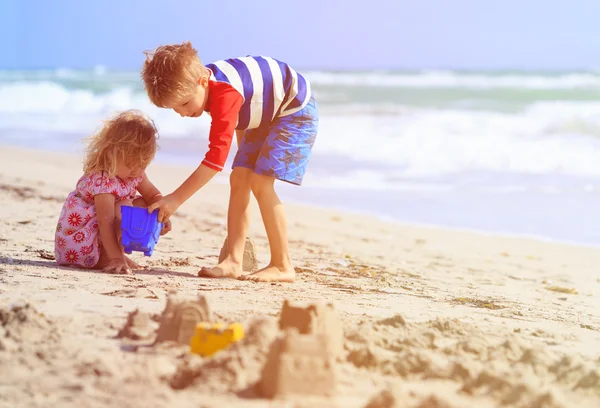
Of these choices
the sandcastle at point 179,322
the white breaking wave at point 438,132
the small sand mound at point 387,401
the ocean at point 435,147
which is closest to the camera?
the small sand mound at point 387,401

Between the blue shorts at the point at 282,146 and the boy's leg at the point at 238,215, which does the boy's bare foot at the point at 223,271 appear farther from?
the blue shorts at the point at 282,146

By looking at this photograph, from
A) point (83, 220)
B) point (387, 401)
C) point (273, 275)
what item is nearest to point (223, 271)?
point (273, 275)

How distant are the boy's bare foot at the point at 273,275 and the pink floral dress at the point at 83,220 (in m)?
0.74

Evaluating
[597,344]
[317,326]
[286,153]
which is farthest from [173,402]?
[286,153]

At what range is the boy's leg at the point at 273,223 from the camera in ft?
13.1

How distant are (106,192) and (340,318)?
1468 mm

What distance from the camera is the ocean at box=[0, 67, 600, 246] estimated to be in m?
7.20

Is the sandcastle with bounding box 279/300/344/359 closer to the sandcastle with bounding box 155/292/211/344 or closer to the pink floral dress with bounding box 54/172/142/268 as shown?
the sandcastle with bounding box 155/292/211/344

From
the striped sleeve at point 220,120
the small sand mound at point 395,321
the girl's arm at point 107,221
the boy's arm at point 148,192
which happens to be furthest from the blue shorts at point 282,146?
the small sand mound at point 395,321

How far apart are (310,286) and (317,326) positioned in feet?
4.75

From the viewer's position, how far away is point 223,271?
3.93 meters

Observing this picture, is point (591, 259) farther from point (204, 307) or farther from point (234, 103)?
point (204, 307)

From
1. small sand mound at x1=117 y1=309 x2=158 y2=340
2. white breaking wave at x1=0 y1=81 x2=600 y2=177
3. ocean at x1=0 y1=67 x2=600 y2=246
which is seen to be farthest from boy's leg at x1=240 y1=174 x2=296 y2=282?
white breaking wave at x1=0 y1=81 x2=600 y2=177

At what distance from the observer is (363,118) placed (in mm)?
15664
